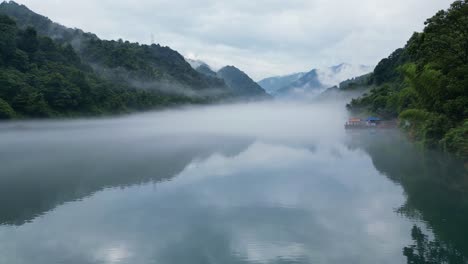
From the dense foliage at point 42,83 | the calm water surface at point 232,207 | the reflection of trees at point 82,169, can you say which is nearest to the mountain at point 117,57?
the dense foliage at point 42,83

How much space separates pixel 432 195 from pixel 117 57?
58798mm

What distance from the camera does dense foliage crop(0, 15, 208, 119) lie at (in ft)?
109

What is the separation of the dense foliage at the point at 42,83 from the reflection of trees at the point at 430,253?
30308 millimetres

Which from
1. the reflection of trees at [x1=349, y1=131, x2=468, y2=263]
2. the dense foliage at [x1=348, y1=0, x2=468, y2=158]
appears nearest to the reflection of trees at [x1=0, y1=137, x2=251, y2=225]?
the reflection of trees at [x1=349, y1=131, x2=468, y2=263]

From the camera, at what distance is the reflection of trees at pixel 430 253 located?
25.6 feet

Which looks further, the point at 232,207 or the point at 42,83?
the point at 42,83

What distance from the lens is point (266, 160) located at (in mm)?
20391

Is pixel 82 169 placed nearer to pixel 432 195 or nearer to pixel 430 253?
pixel 432 195

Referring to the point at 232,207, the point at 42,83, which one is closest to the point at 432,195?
the point at 232,207

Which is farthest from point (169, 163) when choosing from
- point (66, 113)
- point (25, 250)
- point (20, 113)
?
point (66, 113)

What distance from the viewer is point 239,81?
154 metres

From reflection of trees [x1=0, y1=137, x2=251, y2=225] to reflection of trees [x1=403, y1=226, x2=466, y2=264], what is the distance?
8.72 metres

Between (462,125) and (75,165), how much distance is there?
51.0ft

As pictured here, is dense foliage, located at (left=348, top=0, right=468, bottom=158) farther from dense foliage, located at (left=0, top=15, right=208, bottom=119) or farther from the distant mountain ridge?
the distant mountain ridge
